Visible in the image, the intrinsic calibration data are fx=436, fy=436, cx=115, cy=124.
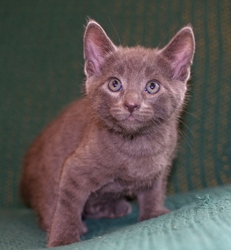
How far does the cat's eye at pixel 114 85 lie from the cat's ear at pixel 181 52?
203mm

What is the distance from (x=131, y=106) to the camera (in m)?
1.33

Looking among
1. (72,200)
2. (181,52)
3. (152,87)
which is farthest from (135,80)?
(72,200)

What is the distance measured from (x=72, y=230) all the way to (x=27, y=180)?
53 cm

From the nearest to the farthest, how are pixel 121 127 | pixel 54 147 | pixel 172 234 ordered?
pixel 172 234
pixel 121 127
pixel 54 147

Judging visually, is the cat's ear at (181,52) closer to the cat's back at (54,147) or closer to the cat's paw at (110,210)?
the cat's back at (54,147)

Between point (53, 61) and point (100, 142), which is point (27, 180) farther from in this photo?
point (53, 61)

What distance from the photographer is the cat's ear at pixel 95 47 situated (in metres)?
1.53

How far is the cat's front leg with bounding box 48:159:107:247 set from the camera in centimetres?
147

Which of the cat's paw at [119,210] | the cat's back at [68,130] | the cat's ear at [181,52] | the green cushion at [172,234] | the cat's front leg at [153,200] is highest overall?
the cat's ear at [181,52]

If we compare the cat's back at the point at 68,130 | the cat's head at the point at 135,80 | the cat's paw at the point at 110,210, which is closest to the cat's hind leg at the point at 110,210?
the cat's paw at the point at 110,210

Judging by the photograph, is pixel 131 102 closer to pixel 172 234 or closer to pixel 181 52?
pixel 181 52

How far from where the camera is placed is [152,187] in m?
1.68

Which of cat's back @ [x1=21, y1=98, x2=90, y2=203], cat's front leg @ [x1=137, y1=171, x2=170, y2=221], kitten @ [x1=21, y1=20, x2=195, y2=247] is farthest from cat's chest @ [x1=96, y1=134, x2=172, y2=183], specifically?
cat's back @ [x1=21, y1=98, x2=90, y2=203]

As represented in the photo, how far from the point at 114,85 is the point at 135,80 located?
8 cm
